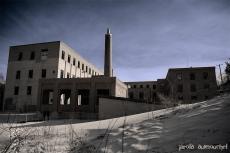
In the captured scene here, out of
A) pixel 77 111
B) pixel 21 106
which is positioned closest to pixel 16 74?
pixel 21 106

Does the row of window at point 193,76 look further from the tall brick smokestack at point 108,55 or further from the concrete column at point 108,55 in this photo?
the concrete column at point 108,55

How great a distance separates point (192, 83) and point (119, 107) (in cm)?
3096

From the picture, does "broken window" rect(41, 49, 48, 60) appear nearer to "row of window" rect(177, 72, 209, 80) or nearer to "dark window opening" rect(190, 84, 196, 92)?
"row of window" rect(177, 72, 209, 80)

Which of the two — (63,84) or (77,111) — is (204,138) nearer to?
(77,111)

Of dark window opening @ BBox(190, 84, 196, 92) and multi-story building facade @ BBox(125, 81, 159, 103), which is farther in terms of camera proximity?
multi-story building facade @ BBox(125, 81, 159, 103)

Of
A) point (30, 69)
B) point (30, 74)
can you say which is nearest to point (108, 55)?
point (30, 69)

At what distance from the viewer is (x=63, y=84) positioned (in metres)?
30.2

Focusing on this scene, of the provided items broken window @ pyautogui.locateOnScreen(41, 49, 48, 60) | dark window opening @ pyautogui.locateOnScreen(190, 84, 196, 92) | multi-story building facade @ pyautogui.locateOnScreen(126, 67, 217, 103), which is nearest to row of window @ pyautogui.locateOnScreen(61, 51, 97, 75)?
broken window @ pyautogui.locateOnScreen(41, 49, 48, 60)

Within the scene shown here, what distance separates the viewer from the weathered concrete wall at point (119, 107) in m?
19.6

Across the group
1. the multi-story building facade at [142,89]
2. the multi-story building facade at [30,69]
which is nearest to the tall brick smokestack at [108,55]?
the multi-story building facade at [30,69]

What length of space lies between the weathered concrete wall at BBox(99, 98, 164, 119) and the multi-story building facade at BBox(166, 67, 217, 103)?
26.4 metres

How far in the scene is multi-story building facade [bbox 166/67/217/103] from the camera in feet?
146

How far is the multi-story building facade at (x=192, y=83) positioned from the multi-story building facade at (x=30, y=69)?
945 inches

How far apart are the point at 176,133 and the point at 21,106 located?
114 ft
